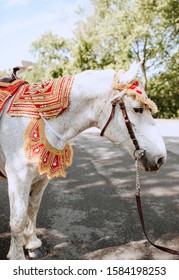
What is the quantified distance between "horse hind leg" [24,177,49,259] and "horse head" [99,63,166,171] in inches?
42.7

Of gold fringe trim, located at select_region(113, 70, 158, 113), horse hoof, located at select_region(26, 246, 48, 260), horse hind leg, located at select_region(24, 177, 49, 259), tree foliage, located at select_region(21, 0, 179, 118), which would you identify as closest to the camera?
gold fringe trim, located at select_region(113, 70, 158, 113)

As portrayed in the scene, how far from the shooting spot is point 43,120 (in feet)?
8.35

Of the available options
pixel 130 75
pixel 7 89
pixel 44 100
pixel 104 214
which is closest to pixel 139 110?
pixel 130 75

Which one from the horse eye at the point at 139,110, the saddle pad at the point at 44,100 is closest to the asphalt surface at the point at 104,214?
the saddle pad at the point at 44,100

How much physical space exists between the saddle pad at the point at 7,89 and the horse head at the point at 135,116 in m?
0.92

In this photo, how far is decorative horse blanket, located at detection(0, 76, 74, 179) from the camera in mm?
2504

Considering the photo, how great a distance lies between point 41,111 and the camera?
253cm

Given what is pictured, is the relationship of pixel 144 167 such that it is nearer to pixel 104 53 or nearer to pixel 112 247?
pixel 112 247

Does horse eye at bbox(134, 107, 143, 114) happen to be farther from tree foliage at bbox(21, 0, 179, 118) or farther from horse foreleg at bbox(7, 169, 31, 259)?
tree foliage at bbox(21, 0, 179, 118)

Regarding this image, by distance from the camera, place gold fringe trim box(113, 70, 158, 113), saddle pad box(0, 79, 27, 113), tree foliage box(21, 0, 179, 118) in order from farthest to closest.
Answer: tree foliage box(21, 0, 179, 118), saddle pad box(0, 79, 27, 113), gold fringe trim box(113, 70, 158, 113)

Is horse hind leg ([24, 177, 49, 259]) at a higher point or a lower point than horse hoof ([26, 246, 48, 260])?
higher

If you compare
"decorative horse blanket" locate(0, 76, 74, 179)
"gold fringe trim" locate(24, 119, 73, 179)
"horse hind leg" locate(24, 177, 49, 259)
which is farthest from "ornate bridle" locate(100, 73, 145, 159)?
"horse hind leg" locate(24, 177, 49, 259)

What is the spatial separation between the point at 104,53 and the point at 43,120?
2996cm

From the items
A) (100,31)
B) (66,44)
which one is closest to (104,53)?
(100,31)
